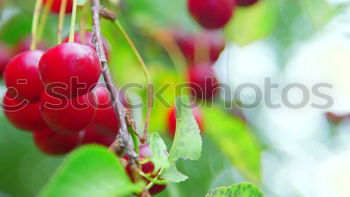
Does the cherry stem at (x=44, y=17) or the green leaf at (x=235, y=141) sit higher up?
the cherry stem at (x=44, y=17)

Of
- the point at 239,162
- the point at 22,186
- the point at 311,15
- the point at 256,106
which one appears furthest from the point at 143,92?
the point at 22,186

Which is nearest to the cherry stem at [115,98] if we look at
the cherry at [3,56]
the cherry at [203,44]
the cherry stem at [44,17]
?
the cherry stem at [44,17]

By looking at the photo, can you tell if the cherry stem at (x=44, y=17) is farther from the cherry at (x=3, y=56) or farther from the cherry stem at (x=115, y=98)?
the cherry at (x=3, y=56)

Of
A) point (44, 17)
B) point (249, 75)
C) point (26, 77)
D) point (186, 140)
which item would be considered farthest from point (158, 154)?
point (249, 75)

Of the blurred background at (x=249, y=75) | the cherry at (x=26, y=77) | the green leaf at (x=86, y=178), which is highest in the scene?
→ the green leaf at (x=86, y=178)

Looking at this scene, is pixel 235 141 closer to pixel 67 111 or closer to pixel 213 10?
pixel 213 10

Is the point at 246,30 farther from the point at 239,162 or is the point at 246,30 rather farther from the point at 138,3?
the point at 239,162
